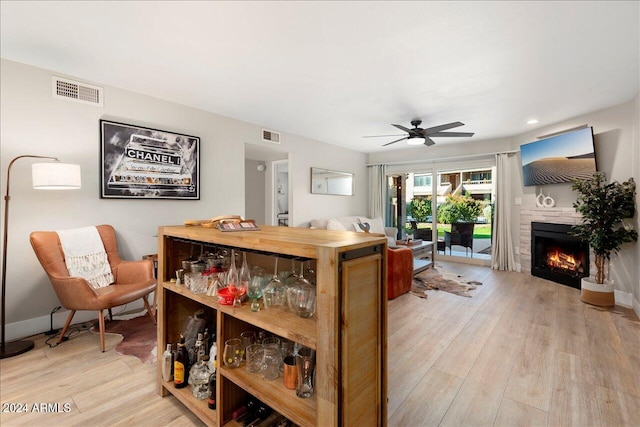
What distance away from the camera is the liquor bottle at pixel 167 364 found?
1729mm

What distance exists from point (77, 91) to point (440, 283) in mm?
5067

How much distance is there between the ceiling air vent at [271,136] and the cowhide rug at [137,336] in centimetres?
301

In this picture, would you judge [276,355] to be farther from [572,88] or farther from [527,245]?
[527,245]

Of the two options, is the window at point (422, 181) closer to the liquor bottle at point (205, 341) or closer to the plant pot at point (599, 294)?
the plant pot at point (599, 294)

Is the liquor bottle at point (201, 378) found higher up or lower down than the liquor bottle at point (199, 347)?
lower down

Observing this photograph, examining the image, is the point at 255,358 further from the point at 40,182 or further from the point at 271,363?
the point at 40,182

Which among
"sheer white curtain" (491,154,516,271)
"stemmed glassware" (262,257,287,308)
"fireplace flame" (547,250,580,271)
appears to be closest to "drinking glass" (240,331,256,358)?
"stemmed glassware" (262,257,287,308)

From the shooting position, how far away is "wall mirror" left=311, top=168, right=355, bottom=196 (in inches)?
222

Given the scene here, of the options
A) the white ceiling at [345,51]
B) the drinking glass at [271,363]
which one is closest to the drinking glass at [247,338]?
the drinking glass at [271,363]

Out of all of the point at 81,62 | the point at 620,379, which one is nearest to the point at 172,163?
the point at 81,62

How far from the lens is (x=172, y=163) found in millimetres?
3486

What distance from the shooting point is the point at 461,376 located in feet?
6.60

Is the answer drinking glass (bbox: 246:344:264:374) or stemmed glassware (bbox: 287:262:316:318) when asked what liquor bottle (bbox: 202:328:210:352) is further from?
stemmed glassware (bbox: 287:262:316:318)

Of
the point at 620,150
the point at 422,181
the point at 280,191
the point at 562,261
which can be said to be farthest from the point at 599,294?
the point at 280,191
